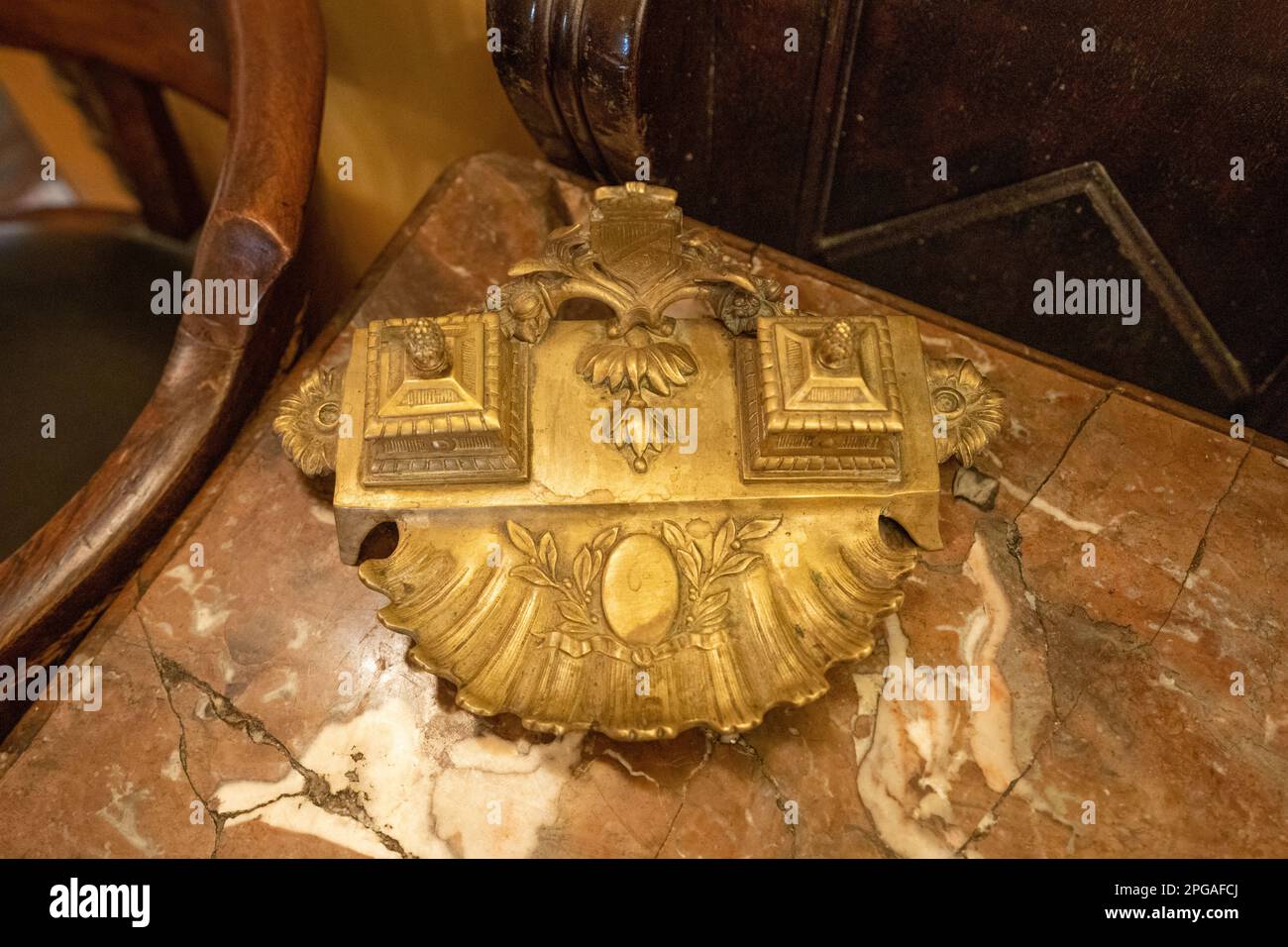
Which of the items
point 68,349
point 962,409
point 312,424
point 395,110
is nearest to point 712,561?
point 962,409

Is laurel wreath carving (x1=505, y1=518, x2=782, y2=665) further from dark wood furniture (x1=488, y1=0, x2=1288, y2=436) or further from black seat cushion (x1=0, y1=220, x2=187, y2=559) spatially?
black seat cushion (x1=0, y1=220, x2=187, y2=559)

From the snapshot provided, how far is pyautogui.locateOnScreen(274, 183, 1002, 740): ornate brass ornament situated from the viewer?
1.01 metres

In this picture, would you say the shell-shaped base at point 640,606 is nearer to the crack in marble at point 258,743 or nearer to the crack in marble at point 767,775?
the crack in marble at point 767,775

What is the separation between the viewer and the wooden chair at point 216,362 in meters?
1.11

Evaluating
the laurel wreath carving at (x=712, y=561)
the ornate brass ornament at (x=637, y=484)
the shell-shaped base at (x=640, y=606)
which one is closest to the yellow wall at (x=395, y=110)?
the ornate brass ornament at (x=637, y=484)

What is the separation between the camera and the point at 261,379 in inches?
52.4

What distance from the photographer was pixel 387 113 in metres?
1.72

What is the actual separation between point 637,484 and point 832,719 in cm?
38

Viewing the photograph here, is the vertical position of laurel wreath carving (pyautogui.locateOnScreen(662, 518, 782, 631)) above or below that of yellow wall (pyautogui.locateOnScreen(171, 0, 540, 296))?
below

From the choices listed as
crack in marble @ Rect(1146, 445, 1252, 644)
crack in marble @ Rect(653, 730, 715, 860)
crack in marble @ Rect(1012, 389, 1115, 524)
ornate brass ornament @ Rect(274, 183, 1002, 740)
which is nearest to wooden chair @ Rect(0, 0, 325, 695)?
ornate brass ornament @ Rect(274, 183, 1002, 740)

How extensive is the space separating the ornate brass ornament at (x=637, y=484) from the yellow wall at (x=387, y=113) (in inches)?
22.2

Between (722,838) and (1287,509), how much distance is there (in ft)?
2.90

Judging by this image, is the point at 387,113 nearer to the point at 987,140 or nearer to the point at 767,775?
the point at 987,140

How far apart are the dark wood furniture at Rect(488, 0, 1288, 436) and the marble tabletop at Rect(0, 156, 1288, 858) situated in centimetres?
19
